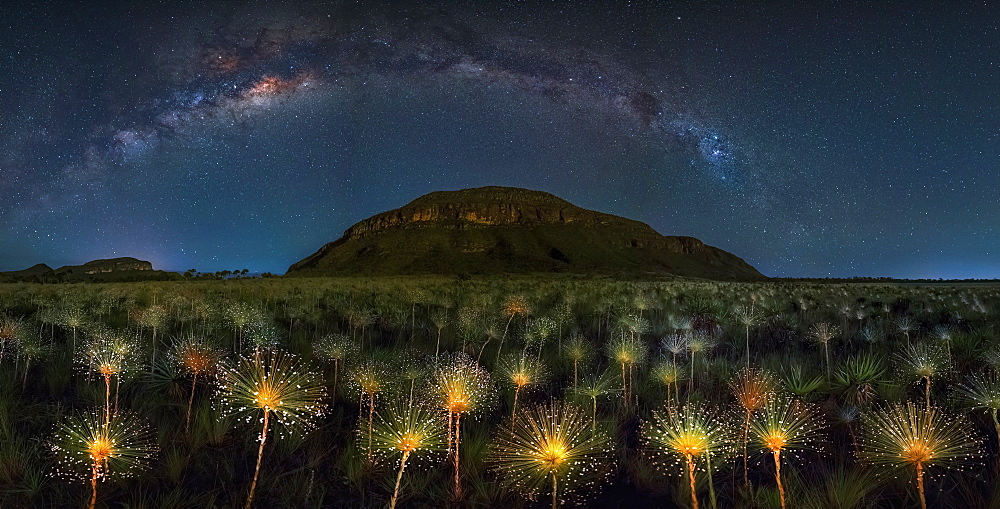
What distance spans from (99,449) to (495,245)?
163326 mm

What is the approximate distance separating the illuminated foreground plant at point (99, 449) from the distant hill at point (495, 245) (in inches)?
4945

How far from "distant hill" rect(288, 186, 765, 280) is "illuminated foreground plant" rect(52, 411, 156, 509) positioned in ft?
412

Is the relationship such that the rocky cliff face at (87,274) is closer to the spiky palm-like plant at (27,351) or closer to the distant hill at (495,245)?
the distant hill at (495,245)

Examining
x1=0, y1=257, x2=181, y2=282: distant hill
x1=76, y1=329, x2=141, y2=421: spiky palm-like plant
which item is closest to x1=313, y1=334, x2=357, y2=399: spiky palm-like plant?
x1=76, y1=329, x2=141, y2=421: spiky palm-like plant

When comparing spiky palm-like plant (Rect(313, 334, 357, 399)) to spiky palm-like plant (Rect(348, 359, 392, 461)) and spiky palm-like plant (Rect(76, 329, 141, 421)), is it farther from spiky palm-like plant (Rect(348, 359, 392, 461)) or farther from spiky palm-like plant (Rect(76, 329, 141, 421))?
spiky palm-like plant (Rect(76, 329, 141, 421))

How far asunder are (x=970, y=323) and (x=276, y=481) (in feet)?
59.0

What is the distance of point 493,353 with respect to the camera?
10992 mm

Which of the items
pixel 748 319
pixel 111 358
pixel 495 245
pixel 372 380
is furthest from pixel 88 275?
pixel 495 245

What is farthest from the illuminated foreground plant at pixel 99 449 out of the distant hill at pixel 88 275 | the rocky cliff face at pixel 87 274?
the rocky cliff face at pixel 87 274

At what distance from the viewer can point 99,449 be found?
12.3 feet

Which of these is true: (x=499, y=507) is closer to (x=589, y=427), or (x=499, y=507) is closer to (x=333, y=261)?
(x=589, y=427)

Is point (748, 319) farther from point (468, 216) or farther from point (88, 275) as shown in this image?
point (468, 216)

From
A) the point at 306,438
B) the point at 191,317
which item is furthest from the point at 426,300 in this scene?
the point at 306,438

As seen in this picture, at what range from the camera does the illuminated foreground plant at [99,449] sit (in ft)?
12.5
